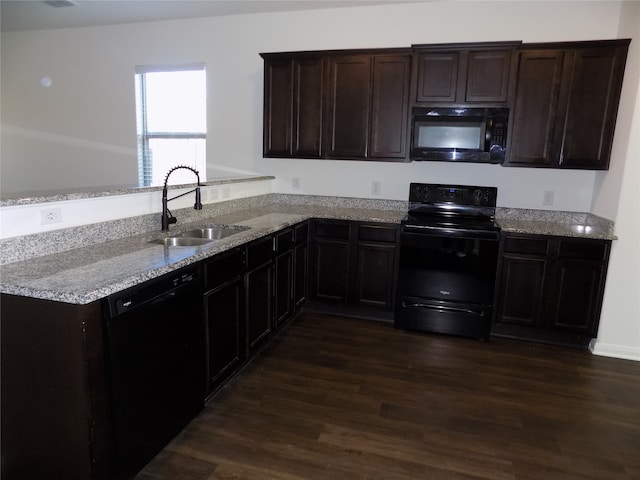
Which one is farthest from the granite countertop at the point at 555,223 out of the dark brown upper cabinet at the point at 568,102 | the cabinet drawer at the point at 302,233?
the cabinet drawer at the point at 302,233

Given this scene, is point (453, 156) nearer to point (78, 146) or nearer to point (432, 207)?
point (432, 207)

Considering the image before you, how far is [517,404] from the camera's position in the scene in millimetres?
2637

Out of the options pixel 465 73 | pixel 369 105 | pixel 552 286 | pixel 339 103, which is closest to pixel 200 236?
pixel 339 103

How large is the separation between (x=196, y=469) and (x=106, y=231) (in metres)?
1.33

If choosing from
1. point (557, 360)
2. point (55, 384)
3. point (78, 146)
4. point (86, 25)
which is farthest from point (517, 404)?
point (86, 25)

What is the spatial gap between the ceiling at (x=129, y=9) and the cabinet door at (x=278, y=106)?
58 cm

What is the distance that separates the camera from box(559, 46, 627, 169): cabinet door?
3.30 metres

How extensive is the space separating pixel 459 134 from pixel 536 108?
2.00 feet

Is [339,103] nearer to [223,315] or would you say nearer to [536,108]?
[536,108]

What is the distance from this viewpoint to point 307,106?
13.0 ft

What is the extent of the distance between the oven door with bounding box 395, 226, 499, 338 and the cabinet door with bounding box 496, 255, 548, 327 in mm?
109

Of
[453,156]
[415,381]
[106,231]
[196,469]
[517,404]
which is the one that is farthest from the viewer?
[453,156]

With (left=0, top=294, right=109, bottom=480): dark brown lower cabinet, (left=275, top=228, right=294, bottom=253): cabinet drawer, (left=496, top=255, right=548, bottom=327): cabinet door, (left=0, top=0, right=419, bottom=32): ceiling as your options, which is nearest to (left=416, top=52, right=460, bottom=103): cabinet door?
(left=0, top=0, right=419, bottom=32): ceiling

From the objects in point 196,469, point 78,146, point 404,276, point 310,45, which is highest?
point 310,45
